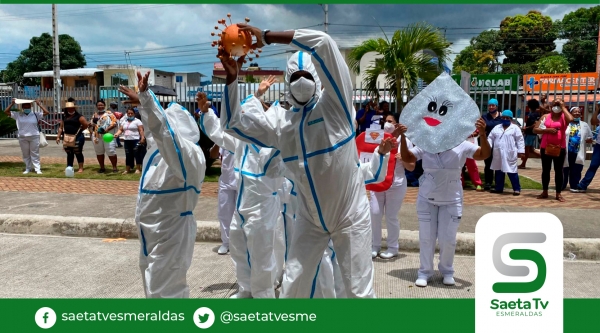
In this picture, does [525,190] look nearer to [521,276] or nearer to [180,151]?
[521,276]

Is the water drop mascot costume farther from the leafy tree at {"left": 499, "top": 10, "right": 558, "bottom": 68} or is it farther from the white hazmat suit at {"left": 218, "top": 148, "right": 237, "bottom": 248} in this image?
the leafy tree at {"left": 499, "top": 10, "right": 558, "bottom": 68}

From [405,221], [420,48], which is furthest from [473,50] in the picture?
[405,221]

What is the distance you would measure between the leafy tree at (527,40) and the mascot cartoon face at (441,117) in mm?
56392

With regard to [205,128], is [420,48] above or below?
above

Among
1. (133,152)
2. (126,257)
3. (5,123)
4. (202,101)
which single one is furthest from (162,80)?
(202,101)

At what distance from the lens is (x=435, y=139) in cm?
461

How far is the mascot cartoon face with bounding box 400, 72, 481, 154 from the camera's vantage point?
4.56 metres

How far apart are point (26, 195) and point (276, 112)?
717 centimetres

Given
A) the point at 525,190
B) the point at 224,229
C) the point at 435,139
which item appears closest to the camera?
Result: the point at 435,139

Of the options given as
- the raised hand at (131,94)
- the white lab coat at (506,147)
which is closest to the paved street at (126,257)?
the white lab coat at (506,147)

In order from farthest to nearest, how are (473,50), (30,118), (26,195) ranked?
(473,50)
(30,118)
(26,195)

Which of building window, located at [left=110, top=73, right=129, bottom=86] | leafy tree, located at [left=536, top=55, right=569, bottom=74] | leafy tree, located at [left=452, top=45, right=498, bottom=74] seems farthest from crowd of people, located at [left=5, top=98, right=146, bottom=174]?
leafy tree, located at [left=452, top=45, right=498, bottom=74]

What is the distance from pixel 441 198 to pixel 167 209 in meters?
2.71

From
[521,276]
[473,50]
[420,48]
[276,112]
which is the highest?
[473,50]
